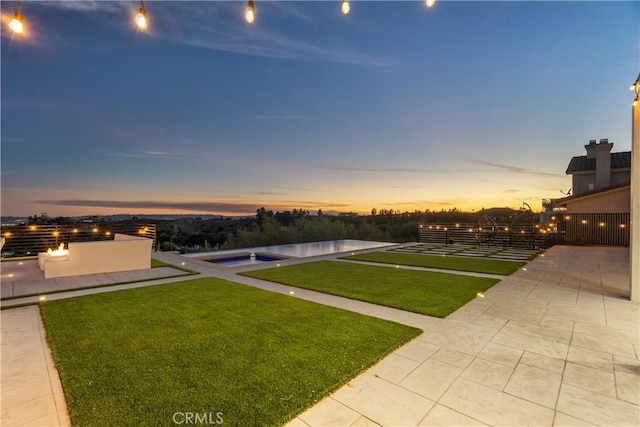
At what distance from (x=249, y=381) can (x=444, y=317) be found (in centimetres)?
262

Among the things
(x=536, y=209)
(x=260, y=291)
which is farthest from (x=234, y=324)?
(x=536, y=209)

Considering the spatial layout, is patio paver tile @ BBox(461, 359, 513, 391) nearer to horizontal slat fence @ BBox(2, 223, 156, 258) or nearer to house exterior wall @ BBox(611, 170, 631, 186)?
horizontal slat fence @ BBox(2, 223, 156, 258)

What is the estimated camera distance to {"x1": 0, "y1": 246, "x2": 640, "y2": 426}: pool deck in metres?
1.89

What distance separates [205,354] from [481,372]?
2396mm

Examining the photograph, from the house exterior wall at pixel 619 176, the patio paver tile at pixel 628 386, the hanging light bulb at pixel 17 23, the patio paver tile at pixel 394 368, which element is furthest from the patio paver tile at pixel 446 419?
the house exterior wall at pixel 619 176

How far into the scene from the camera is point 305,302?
447 centimetres

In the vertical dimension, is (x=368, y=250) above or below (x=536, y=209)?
below

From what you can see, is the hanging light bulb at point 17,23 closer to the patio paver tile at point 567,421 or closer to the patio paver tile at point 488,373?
the patio paver tile at point 488,373

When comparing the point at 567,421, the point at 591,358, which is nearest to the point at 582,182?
the point at 591,358

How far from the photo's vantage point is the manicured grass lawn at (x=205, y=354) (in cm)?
196

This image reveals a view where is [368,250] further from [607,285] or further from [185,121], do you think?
[185,121]

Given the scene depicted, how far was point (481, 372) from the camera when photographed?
2.42m

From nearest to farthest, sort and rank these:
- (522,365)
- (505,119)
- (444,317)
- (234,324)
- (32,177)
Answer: (522,365), (234,324), (444,317), (32,177), (505,119)

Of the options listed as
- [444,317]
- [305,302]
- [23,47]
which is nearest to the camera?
[444,317]
